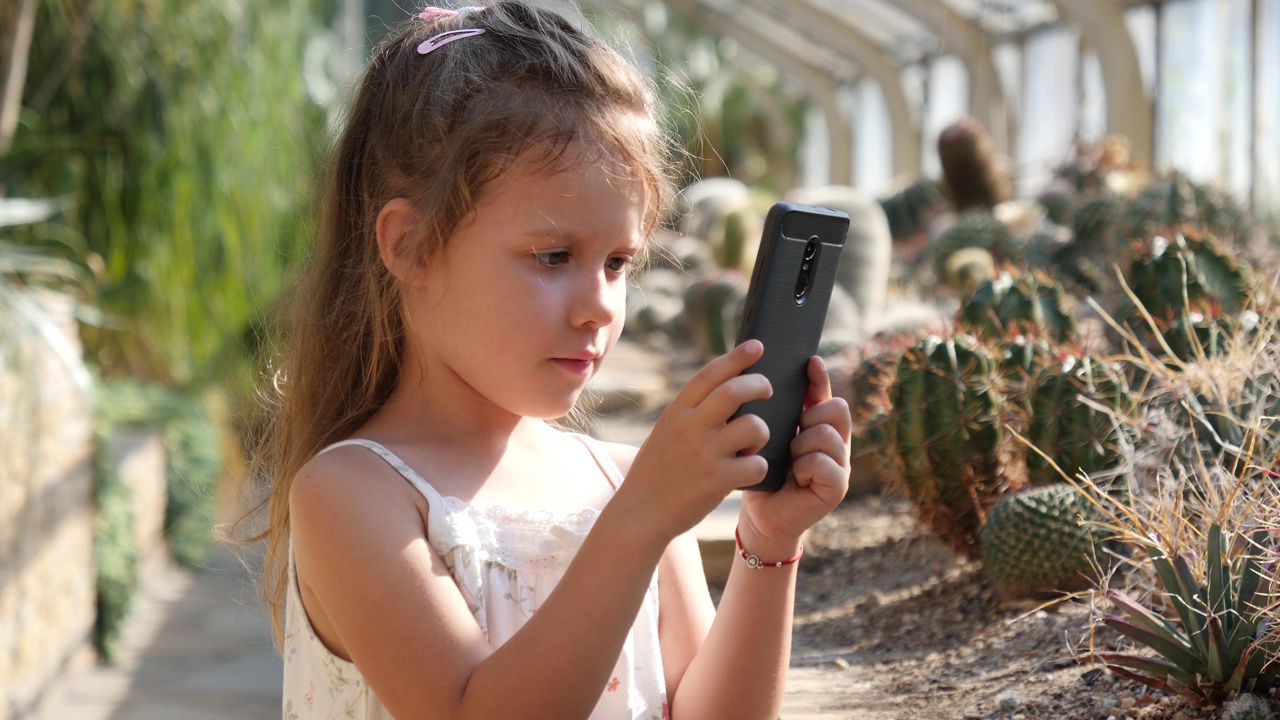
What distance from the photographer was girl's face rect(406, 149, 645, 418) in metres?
1.06

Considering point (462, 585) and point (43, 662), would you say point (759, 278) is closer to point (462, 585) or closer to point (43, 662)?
point (462, 585)

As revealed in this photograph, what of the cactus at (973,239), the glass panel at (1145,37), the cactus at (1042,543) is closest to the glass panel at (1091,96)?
the glass panel at (1145,37)

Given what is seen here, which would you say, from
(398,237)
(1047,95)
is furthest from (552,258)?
(1047,95)

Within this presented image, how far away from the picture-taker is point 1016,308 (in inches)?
98.6

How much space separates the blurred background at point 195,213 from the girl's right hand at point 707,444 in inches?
35.4

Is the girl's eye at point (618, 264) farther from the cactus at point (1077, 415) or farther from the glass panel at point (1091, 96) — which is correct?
the glass panel at point (1091, 96)

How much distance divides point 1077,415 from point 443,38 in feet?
4.07

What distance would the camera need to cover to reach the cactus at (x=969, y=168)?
7.20 m

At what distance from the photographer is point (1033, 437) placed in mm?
2049

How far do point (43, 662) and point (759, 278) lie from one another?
14.2 ft

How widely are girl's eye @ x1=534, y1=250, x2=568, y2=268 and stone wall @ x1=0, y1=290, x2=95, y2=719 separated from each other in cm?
320

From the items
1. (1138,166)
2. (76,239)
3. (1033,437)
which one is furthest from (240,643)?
(1138,166)

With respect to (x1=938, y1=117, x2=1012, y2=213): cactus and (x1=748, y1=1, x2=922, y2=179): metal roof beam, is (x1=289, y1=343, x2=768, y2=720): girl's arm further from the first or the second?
(x1=748, y1=1, x2=922, y2=179): metal roof beam

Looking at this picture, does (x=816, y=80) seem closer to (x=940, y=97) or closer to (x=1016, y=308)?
(x=940, y=97)
